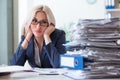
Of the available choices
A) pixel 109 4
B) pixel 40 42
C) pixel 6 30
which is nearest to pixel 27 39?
pixel 40 42

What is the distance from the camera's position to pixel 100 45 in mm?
719

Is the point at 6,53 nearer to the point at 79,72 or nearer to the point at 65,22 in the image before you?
the point at 65,22

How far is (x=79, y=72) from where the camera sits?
2.32 ft

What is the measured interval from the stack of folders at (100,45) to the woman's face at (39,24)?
1106mm

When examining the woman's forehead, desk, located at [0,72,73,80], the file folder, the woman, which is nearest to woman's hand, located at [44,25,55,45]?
the woman

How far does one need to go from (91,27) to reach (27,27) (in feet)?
4.21

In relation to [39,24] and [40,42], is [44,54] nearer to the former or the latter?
[40,42]

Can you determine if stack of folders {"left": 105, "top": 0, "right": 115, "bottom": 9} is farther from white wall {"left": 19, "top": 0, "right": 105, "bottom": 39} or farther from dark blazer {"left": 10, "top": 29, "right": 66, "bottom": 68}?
dark blazer {"left": 10, "top": 29, "right": 66, "bottom": 68}

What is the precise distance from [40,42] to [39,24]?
19 cm

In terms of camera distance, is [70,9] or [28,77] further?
[70,9]

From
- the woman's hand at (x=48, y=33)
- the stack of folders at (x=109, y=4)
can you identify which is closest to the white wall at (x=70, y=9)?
the stack of folders at (x=109, y=4)

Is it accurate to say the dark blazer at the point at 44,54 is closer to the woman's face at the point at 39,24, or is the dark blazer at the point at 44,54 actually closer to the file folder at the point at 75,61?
the woman's face at the point at 39,24

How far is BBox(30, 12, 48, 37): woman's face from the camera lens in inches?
72.9

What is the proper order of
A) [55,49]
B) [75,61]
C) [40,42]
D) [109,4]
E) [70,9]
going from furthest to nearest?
[70,9]
[109,4]
[40,42]
[55,49]
[75,61]
